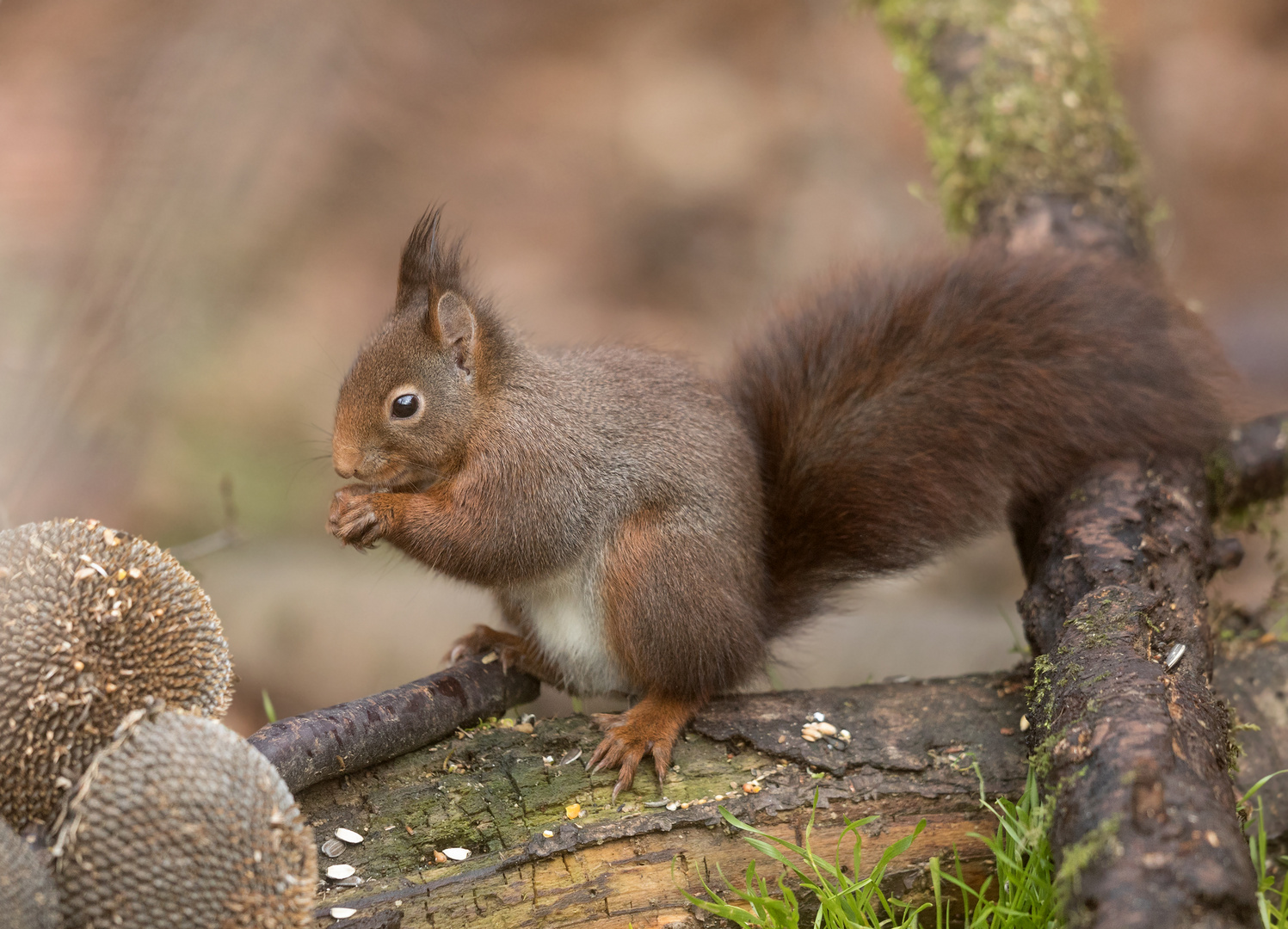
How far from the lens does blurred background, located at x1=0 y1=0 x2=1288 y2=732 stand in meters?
2.07

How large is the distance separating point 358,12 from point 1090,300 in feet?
6.43


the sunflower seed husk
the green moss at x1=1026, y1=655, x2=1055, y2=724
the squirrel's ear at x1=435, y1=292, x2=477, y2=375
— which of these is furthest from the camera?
the squirrel's ear at x1=435, y1=292, x2=477, y2=375

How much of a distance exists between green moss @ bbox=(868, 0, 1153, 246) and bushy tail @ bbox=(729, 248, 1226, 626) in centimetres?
75

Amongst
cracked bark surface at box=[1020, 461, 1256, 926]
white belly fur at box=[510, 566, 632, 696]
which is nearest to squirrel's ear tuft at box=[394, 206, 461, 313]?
white belly fur at box=[510, 566, 632, 696]

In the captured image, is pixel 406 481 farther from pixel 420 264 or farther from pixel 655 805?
pixel 655 805

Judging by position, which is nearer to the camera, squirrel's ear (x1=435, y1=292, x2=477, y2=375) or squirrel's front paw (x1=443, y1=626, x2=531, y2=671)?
squirrel's ear (x1=435, y1=292, x2=477, y2=375)

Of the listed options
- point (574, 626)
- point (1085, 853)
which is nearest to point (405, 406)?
point (574, 626)

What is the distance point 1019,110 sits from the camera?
116 inches

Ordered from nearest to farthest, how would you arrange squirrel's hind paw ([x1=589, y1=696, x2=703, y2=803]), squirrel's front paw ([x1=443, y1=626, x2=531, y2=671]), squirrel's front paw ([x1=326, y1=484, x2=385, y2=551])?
squirrel's hind paw ([x1=589, y1=696, x2=703, y2=803])
squirrel's front paw ([x1=326, y1=484, x2=385, y2=551])
squirrel's front paw ([x1=443, y1=626, x2=531, y2=671])

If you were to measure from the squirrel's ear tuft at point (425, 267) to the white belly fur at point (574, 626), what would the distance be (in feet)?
1.91

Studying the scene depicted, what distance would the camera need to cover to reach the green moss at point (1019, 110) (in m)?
2.87

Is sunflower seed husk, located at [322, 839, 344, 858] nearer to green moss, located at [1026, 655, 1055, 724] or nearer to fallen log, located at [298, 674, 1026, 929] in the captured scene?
fallen log, located at [298, 674, 1026, 929]

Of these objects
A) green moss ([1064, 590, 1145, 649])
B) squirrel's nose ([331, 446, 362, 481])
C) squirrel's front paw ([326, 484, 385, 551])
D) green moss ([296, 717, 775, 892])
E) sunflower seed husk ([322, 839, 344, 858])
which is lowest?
sunflower seed husk ([322, 839, 344, 858])

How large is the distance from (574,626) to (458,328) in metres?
0.61
